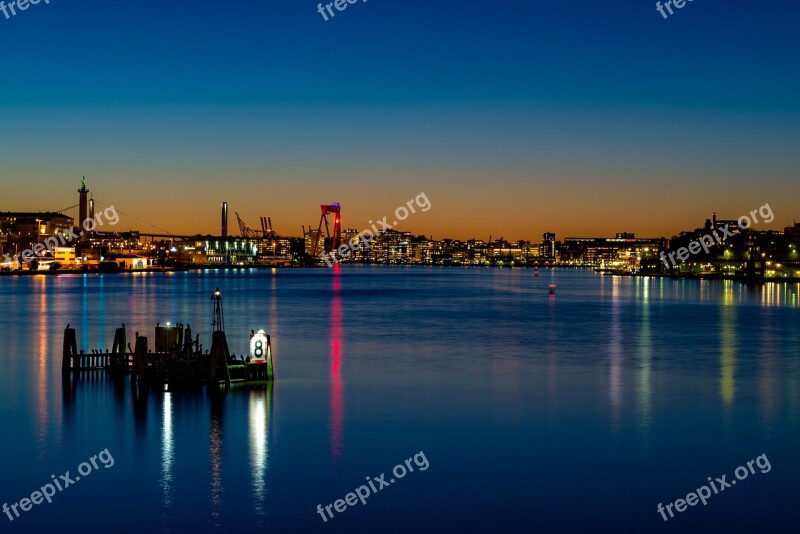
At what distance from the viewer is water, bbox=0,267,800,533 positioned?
44.8ft

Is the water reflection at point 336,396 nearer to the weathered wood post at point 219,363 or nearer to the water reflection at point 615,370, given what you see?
the weathered wood post at point 219,363

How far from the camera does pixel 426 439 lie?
1853 centimetres

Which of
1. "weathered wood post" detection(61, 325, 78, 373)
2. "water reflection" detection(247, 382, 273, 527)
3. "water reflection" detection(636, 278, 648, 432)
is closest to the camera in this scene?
"water reflection" detection(247, 382, 273, 527)

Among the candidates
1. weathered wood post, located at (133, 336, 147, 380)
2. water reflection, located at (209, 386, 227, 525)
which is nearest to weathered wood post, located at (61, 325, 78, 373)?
weathered wood post, located at (133, 336, 147, 380)

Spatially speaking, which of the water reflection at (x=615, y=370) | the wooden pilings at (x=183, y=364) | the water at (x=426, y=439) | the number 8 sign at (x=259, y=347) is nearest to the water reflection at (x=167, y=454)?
the water at (x=426, y=439)

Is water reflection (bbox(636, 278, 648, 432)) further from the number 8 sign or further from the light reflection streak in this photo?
the number 8 sign

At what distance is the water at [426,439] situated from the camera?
44.8ft

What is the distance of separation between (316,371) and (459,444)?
11351mm

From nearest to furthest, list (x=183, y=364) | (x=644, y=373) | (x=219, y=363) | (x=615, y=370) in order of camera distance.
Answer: (x=219, y=363)
(x=183, y=364)
(x=644, y=373)
(x=615, y=370)

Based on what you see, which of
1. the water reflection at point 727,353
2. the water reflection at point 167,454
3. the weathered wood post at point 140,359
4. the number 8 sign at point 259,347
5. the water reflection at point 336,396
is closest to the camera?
the water reflection at point 167,454

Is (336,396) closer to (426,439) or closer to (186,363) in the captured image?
(186,363)

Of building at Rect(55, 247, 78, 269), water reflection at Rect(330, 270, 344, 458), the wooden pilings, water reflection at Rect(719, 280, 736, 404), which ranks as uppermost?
building at Rect(55, 247, 78, 269)

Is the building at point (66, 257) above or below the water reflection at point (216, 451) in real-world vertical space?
above

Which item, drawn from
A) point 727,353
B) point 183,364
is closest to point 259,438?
point 183,364
